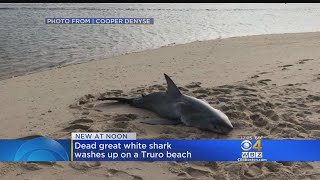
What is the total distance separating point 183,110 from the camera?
631 cm

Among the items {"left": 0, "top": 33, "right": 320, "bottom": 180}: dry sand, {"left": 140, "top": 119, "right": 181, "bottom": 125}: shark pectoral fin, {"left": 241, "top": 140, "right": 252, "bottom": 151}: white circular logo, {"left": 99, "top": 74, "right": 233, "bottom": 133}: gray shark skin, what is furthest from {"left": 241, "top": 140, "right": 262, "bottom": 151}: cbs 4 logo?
{"left": 140, "top": 119, "right": 181, "bottom": 125}: shark pectoral fin

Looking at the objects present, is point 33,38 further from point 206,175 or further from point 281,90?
point 206,175

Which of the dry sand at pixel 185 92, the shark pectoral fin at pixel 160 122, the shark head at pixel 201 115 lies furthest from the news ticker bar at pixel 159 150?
the shark pectoral fin at pixel 160 122

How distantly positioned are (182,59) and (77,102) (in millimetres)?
5930

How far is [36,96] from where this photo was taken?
826 centimetres

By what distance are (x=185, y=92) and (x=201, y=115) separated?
7.08 feet

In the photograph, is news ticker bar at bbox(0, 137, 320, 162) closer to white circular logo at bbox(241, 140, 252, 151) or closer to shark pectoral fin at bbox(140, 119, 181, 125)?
white circular logo at bbox(241, 140, 252, 151)

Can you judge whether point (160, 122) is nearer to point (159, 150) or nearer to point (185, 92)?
point (159, 150)

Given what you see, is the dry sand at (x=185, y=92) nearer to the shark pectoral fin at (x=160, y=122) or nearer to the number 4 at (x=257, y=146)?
the shark pectoral fin at (x=160, y=122)

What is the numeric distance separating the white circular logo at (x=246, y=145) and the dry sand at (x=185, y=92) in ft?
1.19

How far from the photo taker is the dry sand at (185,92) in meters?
4.57

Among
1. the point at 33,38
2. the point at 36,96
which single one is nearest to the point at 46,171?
the point at 36,96

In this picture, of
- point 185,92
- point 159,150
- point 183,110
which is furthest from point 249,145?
point 185,92

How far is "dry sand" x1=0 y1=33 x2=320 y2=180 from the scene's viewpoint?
4574 mm
